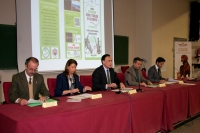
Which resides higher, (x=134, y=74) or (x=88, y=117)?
(x=134, y=74)

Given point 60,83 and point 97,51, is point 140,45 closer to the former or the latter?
point 97,51

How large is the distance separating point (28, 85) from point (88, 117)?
0.92m

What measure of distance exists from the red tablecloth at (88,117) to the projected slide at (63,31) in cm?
155

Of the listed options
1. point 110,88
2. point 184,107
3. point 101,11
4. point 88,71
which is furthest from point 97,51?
point 184,107

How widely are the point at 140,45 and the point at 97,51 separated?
2.17 meters

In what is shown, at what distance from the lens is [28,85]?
224 centimetres

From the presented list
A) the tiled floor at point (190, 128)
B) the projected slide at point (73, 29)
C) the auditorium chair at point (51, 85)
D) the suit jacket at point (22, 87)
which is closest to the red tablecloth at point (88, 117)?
the suit jacket at point (22, 87)

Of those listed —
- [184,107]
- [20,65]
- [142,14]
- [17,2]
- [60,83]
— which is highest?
[142,14]

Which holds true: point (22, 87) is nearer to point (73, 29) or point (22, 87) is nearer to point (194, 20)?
point (73, 29)

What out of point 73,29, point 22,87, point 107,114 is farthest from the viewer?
point 73,29

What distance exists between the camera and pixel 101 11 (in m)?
4.10

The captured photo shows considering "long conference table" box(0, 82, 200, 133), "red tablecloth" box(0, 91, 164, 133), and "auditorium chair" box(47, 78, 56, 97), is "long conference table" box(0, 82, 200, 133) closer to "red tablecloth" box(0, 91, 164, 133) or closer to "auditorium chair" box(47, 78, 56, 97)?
"red tablecloth" box(0, 91, 164, 133)

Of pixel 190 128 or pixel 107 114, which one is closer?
pixel 107 114

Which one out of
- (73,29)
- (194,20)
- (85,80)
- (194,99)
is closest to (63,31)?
(73,29)
